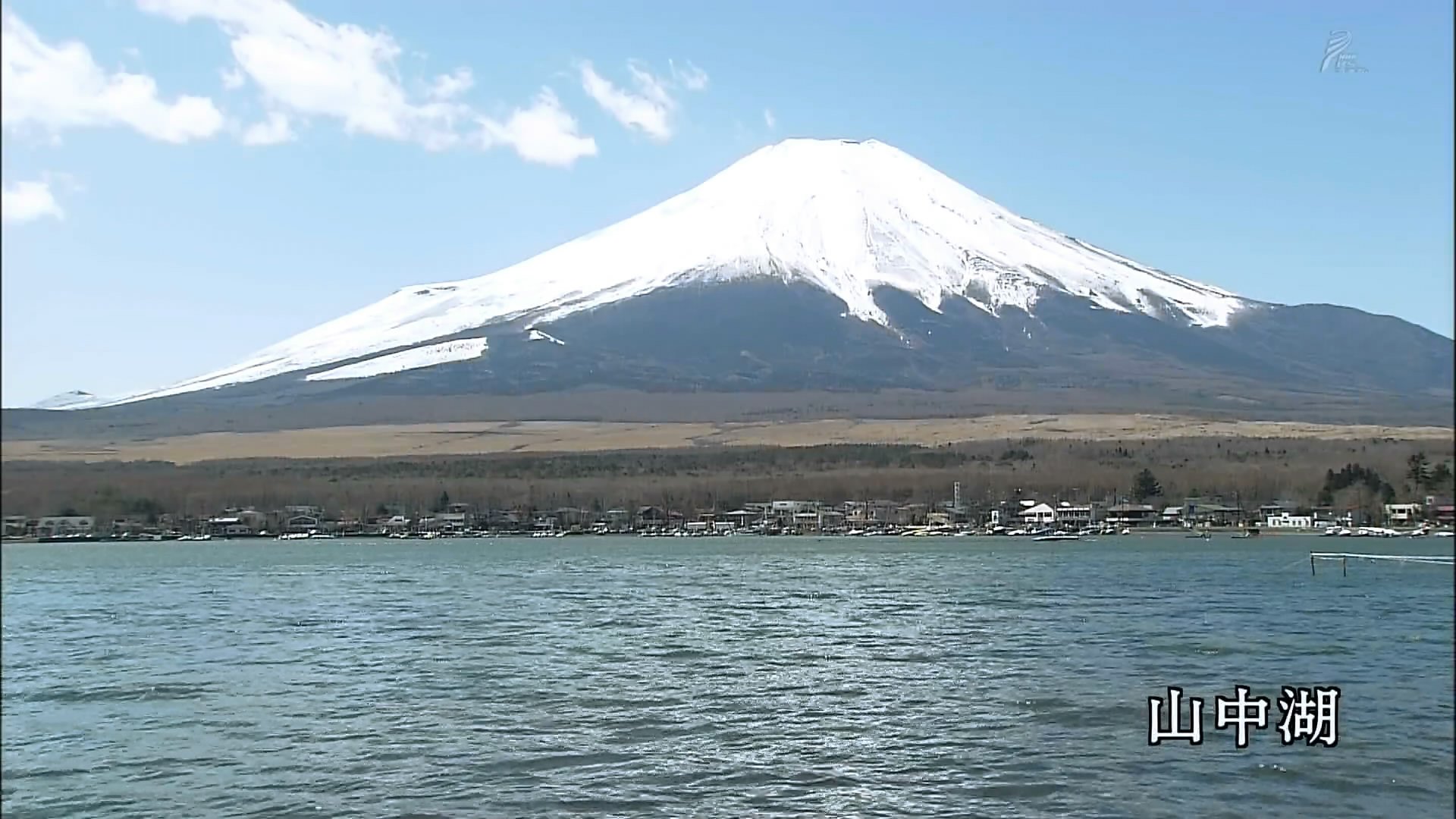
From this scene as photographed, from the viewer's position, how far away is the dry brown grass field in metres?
111

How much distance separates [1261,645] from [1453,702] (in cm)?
703

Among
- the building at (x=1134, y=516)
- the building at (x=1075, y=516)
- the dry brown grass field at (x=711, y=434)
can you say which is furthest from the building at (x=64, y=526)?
the dry brown grass field at (x=711, y=434)

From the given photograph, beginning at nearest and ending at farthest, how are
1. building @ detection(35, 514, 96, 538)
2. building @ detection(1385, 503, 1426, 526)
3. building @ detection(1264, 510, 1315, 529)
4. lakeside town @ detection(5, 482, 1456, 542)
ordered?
building @ detection(35, 514, 96, 538)
building @ detection(1385, 503, 1426, 526)
building @ detection(1264, 510, 1315, 529)
lakeside town @ detection(5, 482, 1456, 542)

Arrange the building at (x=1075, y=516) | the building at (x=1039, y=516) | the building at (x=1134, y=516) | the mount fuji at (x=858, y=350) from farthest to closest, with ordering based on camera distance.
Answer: the mount fuji at (x=858, y=350) → the building at (x=1039, y=516) → the building at (x=1075, y=516) → the building at (x=1134, y=516)

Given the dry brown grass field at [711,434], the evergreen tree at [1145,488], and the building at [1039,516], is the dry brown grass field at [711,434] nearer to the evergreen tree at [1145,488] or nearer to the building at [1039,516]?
the building at [1039,516]

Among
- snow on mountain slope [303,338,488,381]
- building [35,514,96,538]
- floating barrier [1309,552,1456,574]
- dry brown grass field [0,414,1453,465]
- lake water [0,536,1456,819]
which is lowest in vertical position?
lake water [0,536,1456,819]

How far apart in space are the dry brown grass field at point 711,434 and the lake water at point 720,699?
66.6m

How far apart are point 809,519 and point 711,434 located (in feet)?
80.6

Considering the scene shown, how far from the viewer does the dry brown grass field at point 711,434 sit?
111312mm

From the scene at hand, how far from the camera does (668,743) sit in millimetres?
18297

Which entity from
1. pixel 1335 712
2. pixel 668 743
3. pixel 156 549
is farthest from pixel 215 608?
pixel 156 549

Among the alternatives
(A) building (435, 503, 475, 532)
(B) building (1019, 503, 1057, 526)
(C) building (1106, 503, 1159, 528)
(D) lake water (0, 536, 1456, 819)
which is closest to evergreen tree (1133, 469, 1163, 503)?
(C) building (1106, 503, 1159, 528)

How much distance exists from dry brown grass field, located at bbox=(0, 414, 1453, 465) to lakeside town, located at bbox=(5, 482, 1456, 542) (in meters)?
8.38

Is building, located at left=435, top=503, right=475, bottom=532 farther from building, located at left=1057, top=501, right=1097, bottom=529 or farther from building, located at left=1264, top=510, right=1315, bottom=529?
building, located at left=1264, top=510, right=1315, bottom=529
